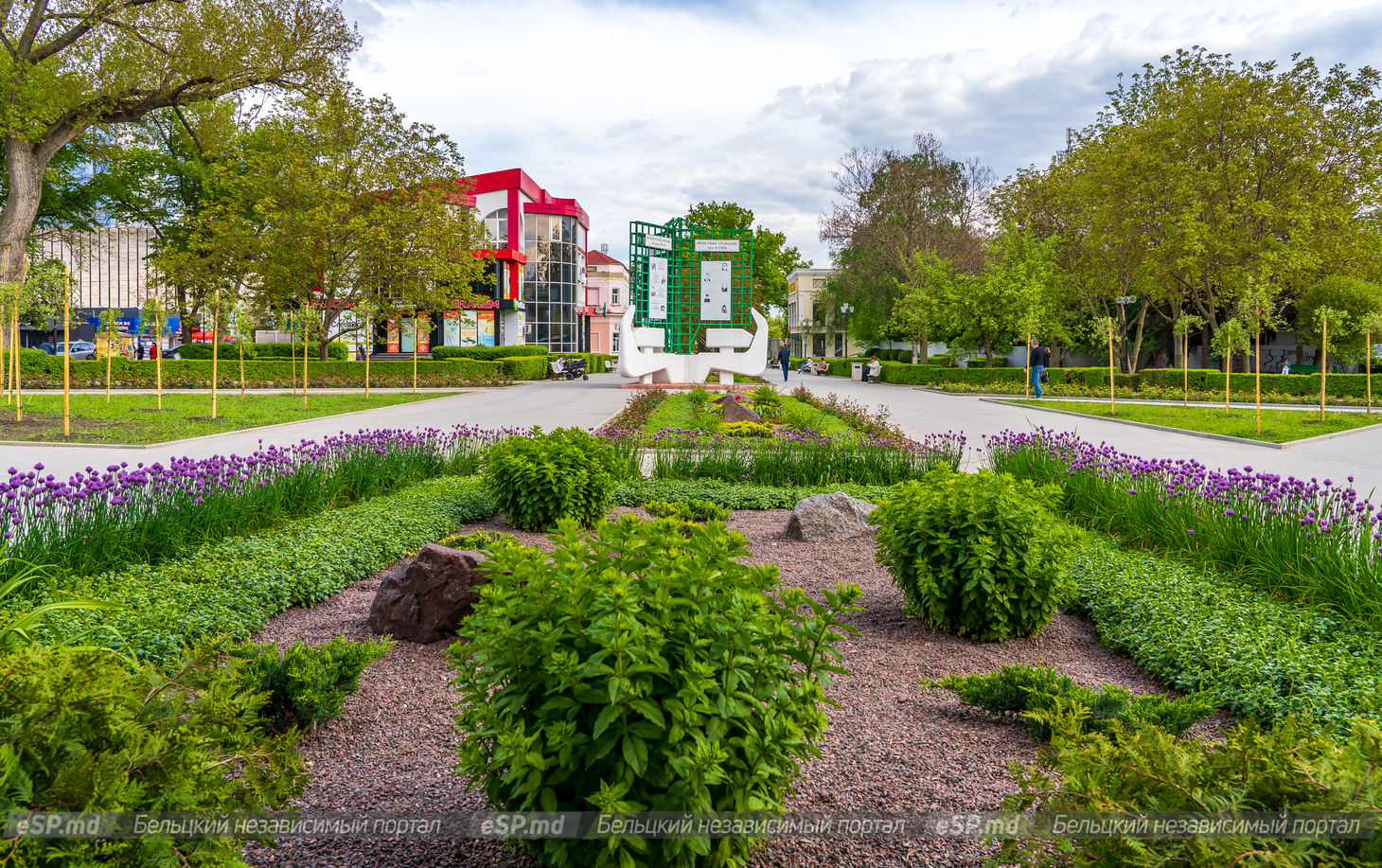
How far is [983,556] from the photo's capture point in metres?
4.09

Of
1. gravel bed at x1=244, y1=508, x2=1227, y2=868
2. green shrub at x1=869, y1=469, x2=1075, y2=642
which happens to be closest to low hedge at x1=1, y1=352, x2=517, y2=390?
gravel bed at x1=244, y1=508, x2=1227, y2=868

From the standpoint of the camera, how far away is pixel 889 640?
4332 mm

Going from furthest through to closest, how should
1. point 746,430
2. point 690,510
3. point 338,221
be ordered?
1. point 338,221
2. point 746,430
3. point 690,510

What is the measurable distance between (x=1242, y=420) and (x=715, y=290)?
59.8 feet

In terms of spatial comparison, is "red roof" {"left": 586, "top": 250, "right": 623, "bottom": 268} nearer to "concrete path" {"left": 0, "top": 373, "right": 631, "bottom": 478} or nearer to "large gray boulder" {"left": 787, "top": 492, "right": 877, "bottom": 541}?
"concrete path" {"left": 0, "top": 373, "right": 631, "bottom": 478}

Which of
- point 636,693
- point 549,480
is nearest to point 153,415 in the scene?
point 549,480

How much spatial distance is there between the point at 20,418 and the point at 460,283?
1824 cm

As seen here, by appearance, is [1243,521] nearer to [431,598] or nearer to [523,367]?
[431,598]

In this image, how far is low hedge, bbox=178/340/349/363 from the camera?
107 feet

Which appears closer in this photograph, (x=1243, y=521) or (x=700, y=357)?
(x=1243, y=521)

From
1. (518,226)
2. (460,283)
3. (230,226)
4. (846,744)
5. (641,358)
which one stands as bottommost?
(846,744)

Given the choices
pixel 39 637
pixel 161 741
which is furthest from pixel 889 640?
pixel 39 637

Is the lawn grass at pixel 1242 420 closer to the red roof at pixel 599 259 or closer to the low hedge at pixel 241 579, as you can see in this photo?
the low hedge at pixel 241 579

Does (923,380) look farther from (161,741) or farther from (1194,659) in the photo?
(161,741)
